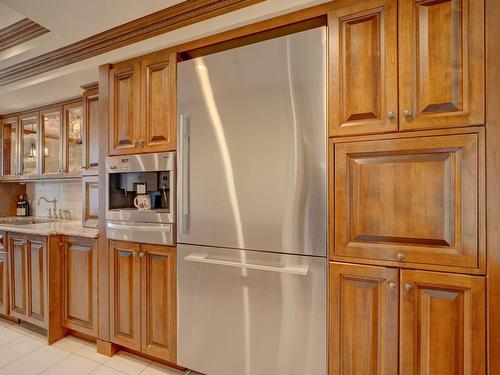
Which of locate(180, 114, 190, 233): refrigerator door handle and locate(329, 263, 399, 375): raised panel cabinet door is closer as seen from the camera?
locate(329, 263, 399, 375): raised panel cabinet door

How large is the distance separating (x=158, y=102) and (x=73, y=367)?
194 cm

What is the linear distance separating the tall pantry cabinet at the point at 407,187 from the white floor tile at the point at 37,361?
200 centimetres

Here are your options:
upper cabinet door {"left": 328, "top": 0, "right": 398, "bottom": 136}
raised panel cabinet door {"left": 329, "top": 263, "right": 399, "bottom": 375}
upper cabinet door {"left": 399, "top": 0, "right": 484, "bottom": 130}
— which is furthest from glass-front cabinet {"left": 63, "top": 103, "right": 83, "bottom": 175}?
upper cabinet door {"left": 399, "top": 0, "right": 484, "bottom": 130}

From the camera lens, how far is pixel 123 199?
2115mm

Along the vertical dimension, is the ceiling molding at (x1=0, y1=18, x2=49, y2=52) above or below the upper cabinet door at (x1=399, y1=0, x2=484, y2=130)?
above

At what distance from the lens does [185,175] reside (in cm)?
165

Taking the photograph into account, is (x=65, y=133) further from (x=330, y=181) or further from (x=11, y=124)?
(x=330, y=181)

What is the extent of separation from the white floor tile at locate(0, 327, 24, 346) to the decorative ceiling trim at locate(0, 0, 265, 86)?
222 cm

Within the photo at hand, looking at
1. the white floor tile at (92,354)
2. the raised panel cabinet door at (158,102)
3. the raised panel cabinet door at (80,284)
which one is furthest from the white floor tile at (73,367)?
the raised panel cabinet door at (158,102)

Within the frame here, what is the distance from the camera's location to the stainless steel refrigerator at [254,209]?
1335 millimetres

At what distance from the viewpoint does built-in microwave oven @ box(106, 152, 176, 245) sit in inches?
67.6

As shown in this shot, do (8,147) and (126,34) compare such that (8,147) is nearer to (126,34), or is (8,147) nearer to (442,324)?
(126,34)

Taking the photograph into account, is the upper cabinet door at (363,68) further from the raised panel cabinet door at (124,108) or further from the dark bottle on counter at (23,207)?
the dark bottle on counter at (23,207)

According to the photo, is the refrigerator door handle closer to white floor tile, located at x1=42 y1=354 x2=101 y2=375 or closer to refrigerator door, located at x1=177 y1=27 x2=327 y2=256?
refrigerator door, located at x1=177 y1=27 x2=327 y2=256
